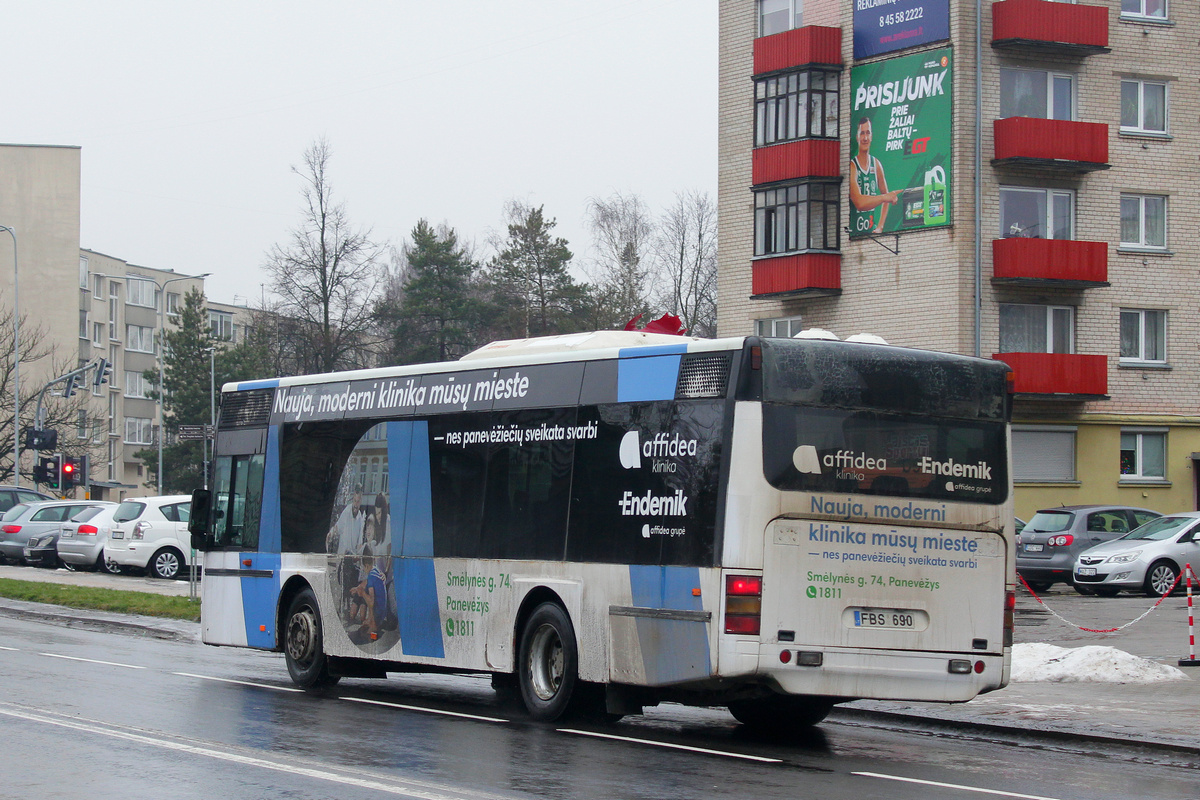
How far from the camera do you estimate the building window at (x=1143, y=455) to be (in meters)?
43.0

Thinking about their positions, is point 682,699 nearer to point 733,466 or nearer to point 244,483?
point 733,466

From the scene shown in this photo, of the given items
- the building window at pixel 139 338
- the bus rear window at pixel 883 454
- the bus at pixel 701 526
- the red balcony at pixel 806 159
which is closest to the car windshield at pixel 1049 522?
the red balcony at pixel 806 159

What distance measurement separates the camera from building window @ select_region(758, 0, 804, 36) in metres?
45.6

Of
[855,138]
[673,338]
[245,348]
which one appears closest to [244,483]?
[673,338]

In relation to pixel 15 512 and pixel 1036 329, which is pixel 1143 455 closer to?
pixel 1036 329

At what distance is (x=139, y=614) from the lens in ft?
79.7

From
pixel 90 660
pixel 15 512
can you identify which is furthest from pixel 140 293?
pixel 90 660

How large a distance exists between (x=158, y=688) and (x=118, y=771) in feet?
16.5

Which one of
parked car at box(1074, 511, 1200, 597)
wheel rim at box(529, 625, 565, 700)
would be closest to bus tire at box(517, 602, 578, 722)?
wheel rim at box(529, 625, 565, 700)

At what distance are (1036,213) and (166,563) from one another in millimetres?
24009

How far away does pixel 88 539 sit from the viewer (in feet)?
115

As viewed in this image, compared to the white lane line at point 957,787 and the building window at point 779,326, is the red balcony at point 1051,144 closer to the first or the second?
the building window at point 779,326

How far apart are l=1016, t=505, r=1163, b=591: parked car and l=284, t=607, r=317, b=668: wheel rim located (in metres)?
17.7

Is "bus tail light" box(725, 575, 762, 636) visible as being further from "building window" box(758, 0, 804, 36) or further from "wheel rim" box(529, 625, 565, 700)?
"building window" box(758, 0, 804, 36)
